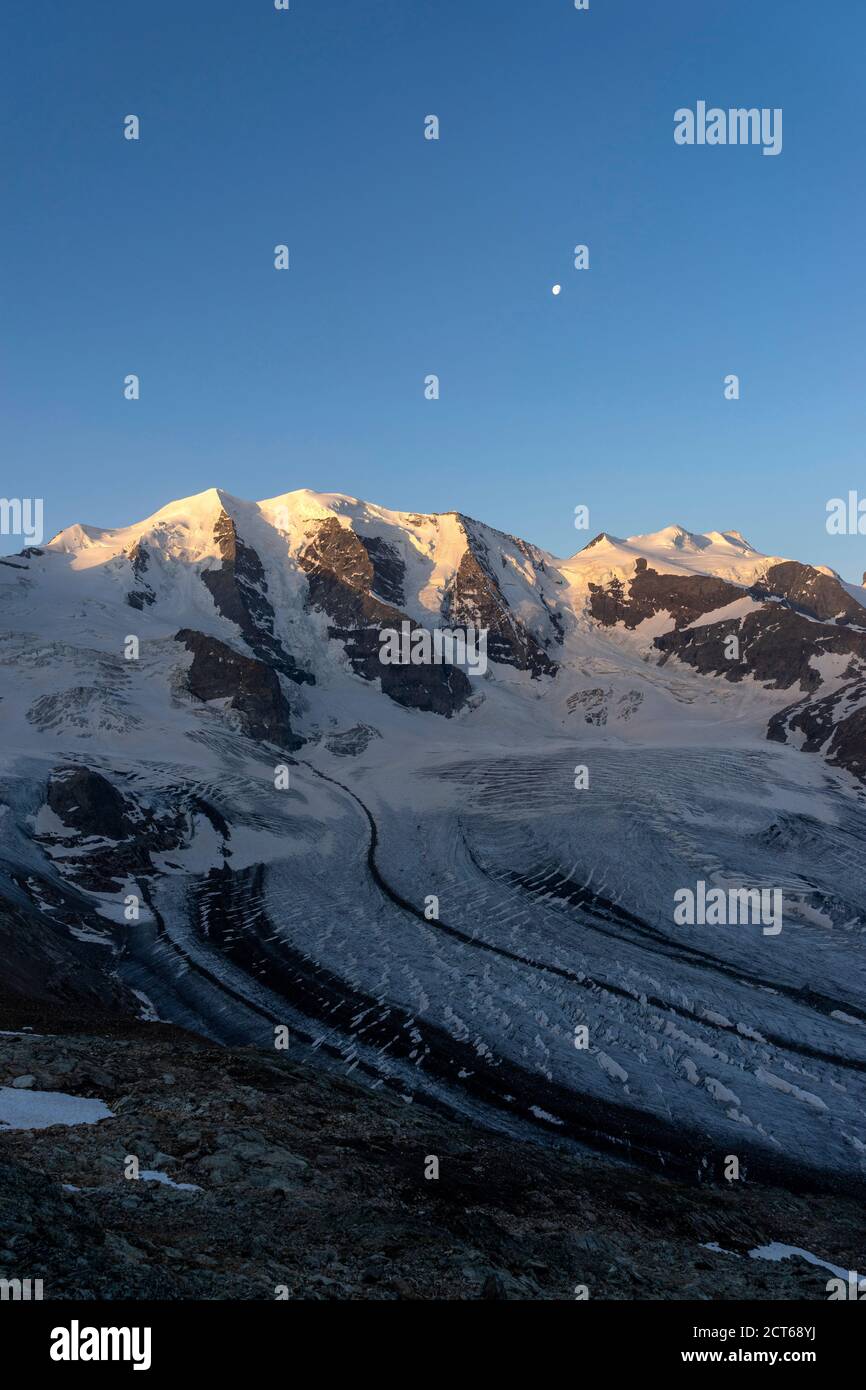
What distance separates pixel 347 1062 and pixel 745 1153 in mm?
15219

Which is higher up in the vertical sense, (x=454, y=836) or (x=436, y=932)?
(x=454, y=836)

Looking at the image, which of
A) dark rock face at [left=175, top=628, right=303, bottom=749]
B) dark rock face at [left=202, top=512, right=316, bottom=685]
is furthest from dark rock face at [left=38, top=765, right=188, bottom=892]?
dark rock face at [left=202, top=512, right=316, bottom=685]

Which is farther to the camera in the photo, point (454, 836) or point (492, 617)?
point (492, 617)

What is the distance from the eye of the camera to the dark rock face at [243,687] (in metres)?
126

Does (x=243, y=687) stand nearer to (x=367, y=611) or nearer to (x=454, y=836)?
(x=367, y=611)

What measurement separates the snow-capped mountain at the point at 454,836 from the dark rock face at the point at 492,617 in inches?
34.4

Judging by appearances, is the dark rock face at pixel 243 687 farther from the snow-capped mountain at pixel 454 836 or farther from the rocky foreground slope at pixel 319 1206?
the rocky foreground slope at pixel 319 1206

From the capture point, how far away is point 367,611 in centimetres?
17388

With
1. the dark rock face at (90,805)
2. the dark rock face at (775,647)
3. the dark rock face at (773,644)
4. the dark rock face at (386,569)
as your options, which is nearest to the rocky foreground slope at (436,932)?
the dark rock face at (90,805)

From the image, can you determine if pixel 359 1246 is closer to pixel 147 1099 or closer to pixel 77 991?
pixel 147 1099

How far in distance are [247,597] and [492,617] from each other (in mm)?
49281

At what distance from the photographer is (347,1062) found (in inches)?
1407

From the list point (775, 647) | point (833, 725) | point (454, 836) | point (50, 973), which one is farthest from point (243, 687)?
point (775, 647)
